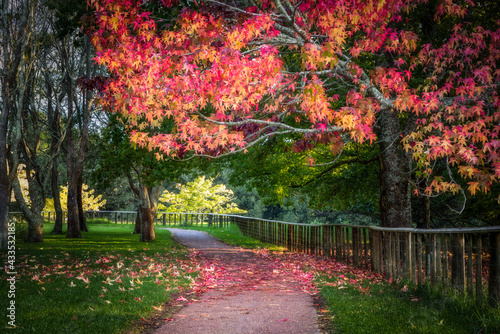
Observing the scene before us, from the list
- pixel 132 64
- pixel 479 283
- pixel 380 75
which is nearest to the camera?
pixel 479 283

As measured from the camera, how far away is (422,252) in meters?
8.10

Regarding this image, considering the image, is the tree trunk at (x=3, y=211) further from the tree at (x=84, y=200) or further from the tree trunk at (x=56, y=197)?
the tree at (x=84, y=200)

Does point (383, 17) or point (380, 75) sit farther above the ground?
point (383, 17)

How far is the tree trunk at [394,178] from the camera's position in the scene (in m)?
10.9

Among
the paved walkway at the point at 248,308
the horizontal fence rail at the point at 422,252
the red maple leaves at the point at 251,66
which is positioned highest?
the red maple leaves at the point at 251,66

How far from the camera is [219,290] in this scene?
8.38m

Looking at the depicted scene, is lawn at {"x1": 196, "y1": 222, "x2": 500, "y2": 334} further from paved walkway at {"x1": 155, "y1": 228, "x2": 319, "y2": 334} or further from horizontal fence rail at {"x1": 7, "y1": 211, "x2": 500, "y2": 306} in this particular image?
paved walkway at {"x1": 155, "y1": 228, "x2": 319, "y2": 334}

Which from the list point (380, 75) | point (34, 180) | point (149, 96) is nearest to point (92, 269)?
point (149, 96)

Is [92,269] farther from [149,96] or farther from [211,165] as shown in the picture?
[211,165]

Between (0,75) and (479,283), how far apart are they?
1667cm

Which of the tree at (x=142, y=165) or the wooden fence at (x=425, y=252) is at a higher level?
the tree at (x=142, y=165)

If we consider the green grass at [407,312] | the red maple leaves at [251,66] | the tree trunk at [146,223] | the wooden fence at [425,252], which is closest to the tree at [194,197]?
the tree trunk at [146,223]

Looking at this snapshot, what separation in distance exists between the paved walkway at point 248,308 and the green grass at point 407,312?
458 mm

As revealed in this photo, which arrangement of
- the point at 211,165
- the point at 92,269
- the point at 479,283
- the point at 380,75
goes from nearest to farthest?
the point at 479,283 → the point at 380,75 → the point at 92,269 → the point at 211,165
